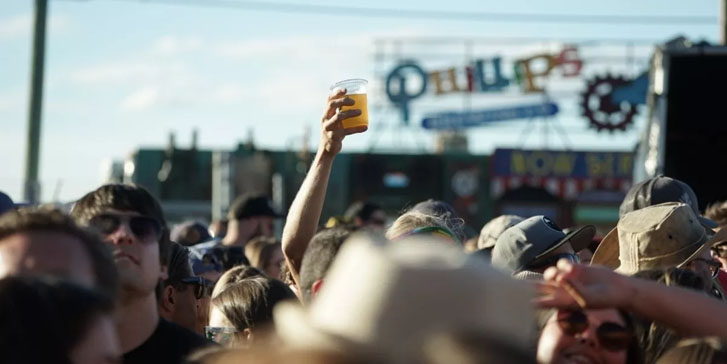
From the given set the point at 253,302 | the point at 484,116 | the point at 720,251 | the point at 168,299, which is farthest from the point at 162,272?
the point at 484,116

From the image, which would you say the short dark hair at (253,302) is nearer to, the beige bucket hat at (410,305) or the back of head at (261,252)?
the beige bucket hat at (410,305)

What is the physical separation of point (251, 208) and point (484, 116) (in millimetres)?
Answer: 22991

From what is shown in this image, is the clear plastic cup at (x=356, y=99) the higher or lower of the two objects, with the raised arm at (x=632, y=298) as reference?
higher

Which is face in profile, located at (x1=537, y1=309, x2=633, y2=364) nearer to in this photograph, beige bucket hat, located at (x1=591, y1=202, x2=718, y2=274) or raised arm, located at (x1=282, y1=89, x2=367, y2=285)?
raised arm, located at (x1=282, y1=89, x2=367, y2=285)

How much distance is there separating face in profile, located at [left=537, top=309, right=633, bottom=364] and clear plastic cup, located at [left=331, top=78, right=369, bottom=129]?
210 centimetres

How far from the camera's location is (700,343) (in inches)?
112

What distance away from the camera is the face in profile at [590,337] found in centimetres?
276

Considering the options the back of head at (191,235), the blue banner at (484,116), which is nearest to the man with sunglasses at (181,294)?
the back of head at (191,235)

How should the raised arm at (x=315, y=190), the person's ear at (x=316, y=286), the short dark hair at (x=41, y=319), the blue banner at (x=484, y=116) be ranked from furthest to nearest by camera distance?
the blue banner at (x=484, y=116) < the raised arm at (x=315, y=190) < the person's ear at (x=316, y=286) < the short dark hair at (x=41, y=319)

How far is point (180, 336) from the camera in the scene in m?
3.66

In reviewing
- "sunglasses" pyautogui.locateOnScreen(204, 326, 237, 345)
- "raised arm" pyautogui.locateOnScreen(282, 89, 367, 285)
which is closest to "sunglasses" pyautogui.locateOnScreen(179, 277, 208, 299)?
"raised arm" pyautogui.locateOnScreen(282, 89, 367, 285)

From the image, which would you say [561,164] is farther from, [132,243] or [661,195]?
[132,243]

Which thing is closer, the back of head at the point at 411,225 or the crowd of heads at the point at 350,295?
the crowd of heads at the point at 350,295

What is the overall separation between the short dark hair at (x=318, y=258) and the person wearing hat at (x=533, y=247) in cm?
159
